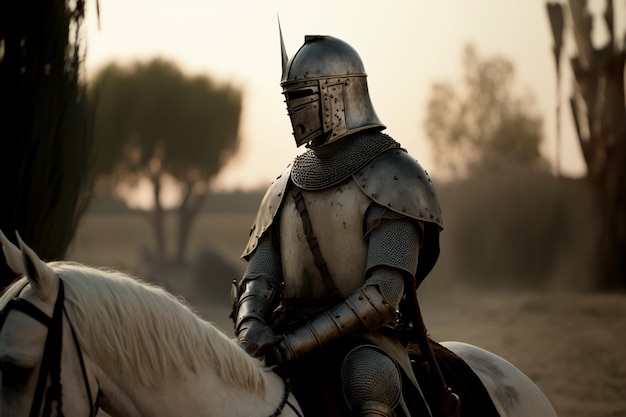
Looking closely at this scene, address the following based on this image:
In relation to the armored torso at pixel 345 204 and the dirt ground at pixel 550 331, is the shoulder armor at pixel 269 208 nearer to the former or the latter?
the armored torso at pixel 345 204

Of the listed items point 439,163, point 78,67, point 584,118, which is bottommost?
point 439,163

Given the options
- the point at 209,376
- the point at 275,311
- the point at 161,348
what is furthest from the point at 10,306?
the point at 275,311

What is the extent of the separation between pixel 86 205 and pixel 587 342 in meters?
11.4

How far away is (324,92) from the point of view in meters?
4.74

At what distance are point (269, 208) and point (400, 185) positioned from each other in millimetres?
631

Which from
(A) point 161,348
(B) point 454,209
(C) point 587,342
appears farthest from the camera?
(B) point 454,209

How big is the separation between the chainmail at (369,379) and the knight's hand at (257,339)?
29 cm

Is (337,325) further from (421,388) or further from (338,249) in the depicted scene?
(421,388)

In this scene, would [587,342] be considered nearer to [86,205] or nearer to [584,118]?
[584,118]

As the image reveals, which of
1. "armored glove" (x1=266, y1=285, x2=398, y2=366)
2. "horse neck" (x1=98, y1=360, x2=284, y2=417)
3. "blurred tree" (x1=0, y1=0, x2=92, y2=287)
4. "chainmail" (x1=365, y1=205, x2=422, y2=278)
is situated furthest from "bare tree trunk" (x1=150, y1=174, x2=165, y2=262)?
"horse neck" (x1=98, y1=360, x2=284, y2=417)

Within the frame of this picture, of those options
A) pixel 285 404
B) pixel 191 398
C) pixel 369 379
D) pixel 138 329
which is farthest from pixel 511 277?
pixel 138 329

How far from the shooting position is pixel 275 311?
15.2 feet

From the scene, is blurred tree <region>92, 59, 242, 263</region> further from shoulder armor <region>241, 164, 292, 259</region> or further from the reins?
the reins

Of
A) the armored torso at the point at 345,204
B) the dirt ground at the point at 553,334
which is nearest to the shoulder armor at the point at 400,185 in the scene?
the armored torso at the point at 345,204
